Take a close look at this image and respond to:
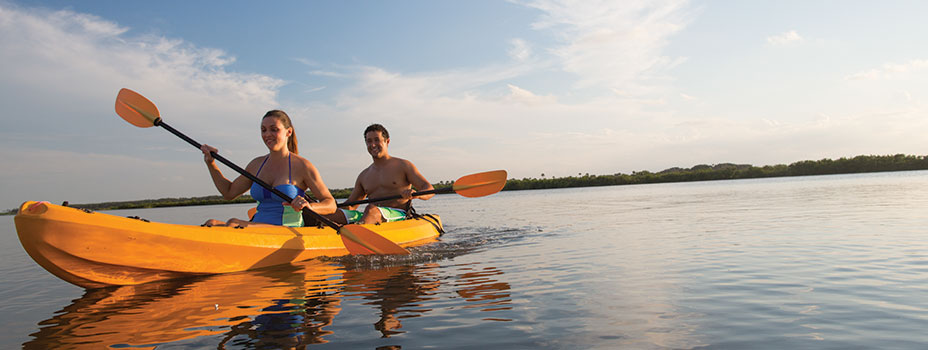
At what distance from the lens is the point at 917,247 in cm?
503

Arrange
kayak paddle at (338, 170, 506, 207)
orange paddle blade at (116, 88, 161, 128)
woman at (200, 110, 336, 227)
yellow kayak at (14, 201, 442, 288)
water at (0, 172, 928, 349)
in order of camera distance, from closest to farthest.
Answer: water at (0, 172, 928, 349) → yellow kayak at (14, 201, 442, 288) → woman at (200, 110, 336, 227) → orange paddle blade at (116, 88, 161, 128) → kayak paddle at (338, 170, 506, 207)

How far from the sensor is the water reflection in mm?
2785

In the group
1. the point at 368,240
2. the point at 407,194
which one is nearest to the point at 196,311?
the point at 368,240

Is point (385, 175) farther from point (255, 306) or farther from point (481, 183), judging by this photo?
point (255, 306)

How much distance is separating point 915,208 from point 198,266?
11.3 m

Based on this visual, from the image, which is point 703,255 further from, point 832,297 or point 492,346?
point 492,346

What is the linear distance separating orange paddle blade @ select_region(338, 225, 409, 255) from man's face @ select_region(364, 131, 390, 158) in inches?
87.6

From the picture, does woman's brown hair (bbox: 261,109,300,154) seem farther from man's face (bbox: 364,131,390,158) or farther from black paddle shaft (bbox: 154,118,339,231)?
man's face (bbox: 364,131,390,158)

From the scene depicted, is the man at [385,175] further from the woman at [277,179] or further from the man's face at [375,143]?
the woman at [277,179]

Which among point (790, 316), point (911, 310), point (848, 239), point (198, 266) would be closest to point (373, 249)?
point (198, 266)

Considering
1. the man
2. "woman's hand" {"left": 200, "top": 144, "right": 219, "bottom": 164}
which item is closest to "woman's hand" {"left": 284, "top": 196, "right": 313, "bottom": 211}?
"woman's hand" {"left": 200, "top": 144, "right": 219, "bottom": 164}

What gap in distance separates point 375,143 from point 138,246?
3.76 m

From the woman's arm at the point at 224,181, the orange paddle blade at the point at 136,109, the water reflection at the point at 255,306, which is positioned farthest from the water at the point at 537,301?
the orange paddle blade at the point at 136,109

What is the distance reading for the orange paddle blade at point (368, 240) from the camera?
217 inches
